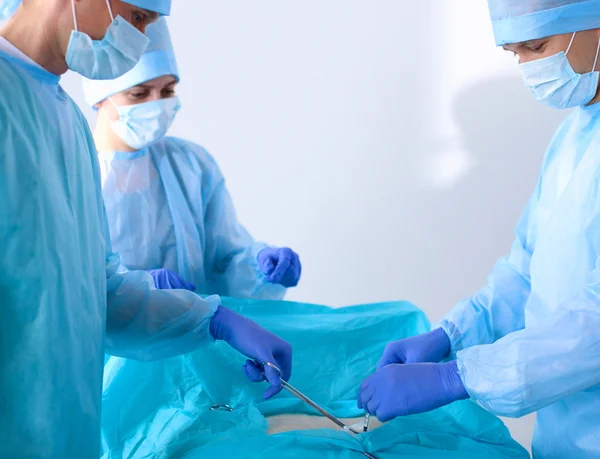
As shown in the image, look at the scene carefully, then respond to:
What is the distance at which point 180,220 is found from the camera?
6.27 ft

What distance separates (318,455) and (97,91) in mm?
1217

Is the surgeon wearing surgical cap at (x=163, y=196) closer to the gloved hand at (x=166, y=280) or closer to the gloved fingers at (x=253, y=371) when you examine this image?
the gloved hand at (x=166, y=280)

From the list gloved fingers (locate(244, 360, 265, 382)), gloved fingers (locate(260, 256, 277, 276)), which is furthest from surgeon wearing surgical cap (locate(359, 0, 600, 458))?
gloved fingers (locate(260, 256, 277, 276))

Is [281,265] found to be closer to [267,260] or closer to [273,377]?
[267,260]

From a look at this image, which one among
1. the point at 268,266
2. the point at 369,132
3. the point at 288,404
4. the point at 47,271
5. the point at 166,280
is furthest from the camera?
the point at 369,132

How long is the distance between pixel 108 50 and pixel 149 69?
690 mm

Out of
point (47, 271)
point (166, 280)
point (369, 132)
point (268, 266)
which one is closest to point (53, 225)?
point (47, 271)

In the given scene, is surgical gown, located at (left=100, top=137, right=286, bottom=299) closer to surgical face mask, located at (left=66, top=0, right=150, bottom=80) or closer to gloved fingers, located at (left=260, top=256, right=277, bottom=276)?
gloved fingers, located at (left=260, top=256, right=277, bottom=276)

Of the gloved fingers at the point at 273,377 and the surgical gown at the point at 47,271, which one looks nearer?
the surgical gown at the point at 47,271

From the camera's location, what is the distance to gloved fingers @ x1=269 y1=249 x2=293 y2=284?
2.00 m

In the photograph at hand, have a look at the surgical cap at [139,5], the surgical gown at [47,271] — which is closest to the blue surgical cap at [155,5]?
the surgical cap at [139,5]

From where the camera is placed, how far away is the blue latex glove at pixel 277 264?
200 centimetres

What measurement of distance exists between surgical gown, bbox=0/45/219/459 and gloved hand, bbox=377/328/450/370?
64cm

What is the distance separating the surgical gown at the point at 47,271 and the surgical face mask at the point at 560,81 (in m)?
0.85
